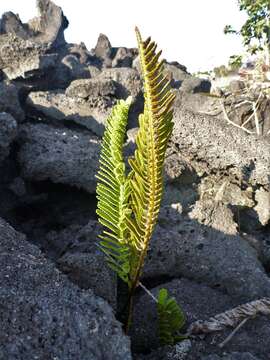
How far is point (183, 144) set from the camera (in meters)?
4.46

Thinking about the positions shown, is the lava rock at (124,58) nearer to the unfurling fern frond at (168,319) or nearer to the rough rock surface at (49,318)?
the unfurling fern frond at (168,319)

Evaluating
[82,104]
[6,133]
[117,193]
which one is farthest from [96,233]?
[82,104]

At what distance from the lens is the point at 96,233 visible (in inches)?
127

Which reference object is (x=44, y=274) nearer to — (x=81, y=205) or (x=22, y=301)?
(x=22, y=301)

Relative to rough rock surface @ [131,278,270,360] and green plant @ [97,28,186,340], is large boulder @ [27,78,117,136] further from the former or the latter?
green plant @ [97,28,186,340]

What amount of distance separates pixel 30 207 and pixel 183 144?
5.01 feet

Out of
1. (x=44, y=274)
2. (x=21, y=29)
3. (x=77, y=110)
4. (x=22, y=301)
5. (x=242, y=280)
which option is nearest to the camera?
(x=22, y=301)

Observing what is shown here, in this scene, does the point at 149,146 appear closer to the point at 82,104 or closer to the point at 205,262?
the point at 205,262

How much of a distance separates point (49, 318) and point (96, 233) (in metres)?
1.24

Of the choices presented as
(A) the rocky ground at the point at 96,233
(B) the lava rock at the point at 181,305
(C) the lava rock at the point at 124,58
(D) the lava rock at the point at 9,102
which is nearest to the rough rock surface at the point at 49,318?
(A) the rocky ground at the point at 96,233

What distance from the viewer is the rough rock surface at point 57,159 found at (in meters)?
3.82

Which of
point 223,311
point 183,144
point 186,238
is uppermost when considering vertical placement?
point 183,144

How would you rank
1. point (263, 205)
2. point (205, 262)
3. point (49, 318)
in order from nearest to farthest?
point (49, 318) < point (205, 262) < point (263, 205)

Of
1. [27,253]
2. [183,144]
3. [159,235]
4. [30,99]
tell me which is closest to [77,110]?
[30,99]
